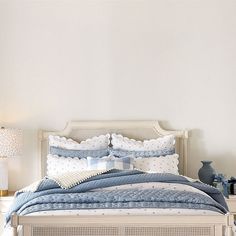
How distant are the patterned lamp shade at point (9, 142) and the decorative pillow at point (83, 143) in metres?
0.30

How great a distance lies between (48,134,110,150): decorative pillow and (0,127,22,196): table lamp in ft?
0.98

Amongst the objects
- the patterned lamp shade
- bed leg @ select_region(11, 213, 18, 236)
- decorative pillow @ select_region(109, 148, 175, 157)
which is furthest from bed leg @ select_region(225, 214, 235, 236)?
the patterned lamp shade

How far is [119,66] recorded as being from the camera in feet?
15.6

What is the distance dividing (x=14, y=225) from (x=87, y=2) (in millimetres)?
2712

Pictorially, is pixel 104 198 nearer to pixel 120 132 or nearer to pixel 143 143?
pixel 143 143

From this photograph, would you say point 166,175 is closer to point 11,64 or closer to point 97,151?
point 97,151

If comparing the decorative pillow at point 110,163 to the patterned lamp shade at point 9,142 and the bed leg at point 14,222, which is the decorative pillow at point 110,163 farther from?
the bed leg at point 14,222

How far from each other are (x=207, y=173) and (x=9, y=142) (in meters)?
1.72

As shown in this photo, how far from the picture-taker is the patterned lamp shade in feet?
14.4

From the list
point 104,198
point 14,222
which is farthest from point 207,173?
point 14,222

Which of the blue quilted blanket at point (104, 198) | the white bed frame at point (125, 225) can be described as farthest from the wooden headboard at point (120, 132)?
the white bed frame at point (125, 225)

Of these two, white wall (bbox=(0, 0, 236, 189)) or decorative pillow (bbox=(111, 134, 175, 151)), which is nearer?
decorative pillow (bbox=(111, 134, 175, 151))

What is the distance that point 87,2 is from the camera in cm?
475

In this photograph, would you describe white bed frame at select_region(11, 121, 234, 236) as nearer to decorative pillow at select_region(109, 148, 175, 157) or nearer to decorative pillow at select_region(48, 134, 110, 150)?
decorative pillow at select_region(109, 148, 175, 157)
